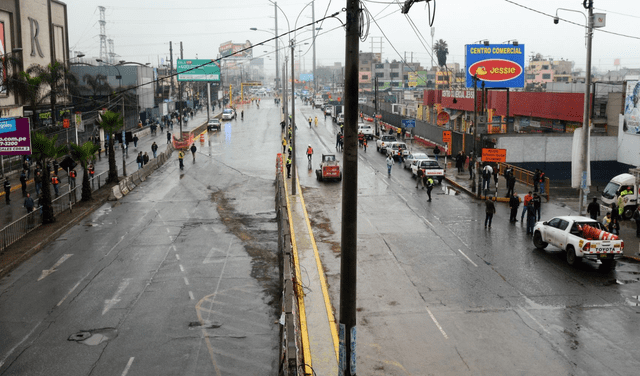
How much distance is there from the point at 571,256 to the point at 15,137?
2212 centimetres

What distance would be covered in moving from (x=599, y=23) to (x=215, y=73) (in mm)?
73435

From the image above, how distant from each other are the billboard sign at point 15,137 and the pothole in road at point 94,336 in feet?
45.5

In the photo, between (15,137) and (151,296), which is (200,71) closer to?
(15,137)

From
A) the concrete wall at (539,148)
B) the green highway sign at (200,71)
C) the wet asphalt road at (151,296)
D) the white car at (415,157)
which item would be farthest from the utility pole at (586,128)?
the green highway sign at (200,71)

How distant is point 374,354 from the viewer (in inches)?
513

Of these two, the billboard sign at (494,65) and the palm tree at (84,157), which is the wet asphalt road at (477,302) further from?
the billboard sign at (494,65)

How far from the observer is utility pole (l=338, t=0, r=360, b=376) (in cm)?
805

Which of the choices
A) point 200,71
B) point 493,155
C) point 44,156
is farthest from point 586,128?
point 200,71

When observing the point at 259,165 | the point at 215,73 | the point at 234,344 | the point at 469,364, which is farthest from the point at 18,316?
the point at 215,73

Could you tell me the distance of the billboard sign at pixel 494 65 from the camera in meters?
56.5

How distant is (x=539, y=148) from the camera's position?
41.3 meters

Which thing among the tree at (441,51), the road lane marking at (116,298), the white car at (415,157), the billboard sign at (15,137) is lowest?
the road lane marking at (116,298)

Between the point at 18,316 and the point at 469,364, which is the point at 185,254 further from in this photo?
the point at 469,364

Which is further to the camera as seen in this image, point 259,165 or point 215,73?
point 215,73
